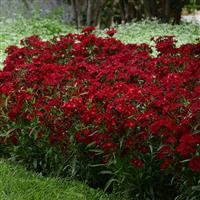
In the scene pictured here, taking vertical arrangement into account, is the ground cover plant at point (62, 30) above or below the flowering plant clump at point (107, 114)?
below

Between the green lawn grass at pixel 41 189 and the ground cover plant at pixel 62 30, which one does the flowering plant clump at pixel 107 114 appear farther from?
the ground cover plant at pixel 62 30

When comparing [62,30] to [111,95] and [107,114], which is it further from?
[107,114]

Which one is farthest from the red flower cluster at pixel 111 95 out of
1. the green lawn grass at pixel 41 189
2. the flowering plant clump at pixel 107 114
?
the green lawn grass at pixel 41 189

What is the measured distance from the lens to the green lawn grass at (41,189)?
14.7ft

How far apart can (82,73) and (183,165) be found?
75.2 inches

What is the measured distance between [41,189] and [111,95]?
90cm

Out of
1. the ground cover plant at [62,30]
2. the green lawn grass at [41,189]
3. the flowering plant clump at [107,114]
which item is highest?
the flowering plant clump at [107,114]

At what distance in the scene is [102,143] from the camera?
4574 millimetres

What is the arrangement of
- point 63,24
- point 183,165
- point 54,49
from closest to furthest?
1. point 183,165
2. point 54,49
3. point 63,24

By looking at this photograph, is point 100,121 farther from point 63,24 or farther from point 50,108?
point 63,24

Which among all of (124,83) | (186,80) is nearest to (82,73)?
(124,83)

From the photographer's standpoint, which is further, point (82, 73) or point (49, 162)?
point (82, 73)

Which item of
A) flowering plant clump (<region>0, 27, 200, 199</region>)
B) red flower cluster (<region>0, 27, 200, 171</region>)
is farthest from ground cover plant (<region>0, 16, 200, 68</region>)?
flowering plant clump (<region>0, 27, 200, 199</region>)

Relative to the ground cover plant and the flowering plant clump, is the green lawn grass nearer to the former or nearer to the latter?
the flowering plant clump
